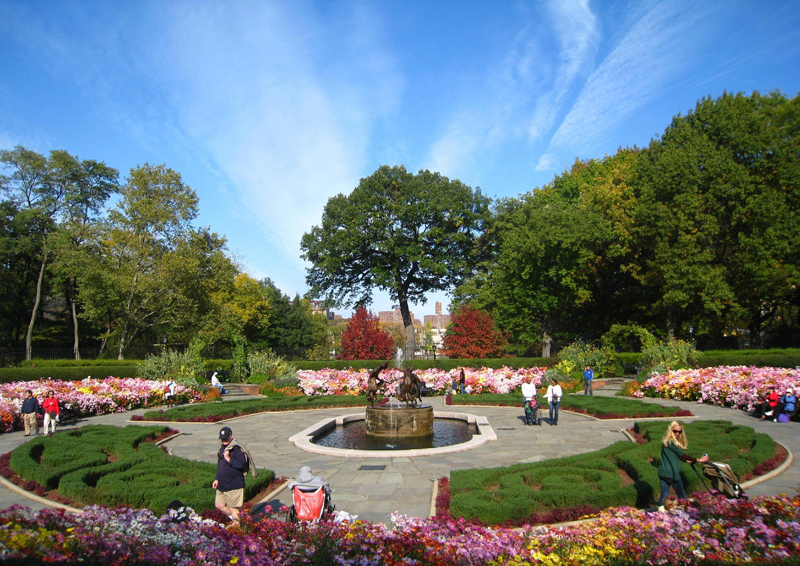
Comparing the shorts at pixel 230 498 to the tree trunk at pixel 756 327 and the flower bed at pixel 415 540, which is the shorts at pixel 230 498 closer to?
the flower bed at pixel 415 540

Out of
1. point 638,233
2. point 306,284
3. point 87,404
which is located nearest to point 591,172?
point 638,233

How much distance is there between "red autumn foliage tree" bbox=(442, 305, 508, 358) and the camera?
31.3 meters

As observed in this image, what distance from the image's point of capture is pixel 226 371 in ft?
104

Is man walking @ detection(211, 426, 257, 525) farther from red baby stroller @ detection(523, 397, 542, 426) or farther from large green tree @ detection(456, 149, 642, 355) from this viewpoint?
large green tree @ detection(456, 149, 642, 355)

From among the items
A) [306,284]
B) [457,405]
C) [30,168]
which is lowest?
[457,405]

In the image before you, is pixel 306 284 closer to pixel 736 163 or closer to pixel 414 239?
pixel 414 239

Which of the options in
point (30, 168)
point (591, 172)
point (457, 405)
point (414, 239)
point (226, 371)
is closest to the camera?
point (457, 405)

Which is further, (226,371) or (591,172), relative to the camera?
(591,172)

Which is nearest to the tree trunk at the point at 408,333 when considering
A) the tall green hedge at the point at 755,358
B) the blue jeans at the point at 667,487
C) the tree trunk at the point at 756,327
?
the tall green hedge at the point at 755,358

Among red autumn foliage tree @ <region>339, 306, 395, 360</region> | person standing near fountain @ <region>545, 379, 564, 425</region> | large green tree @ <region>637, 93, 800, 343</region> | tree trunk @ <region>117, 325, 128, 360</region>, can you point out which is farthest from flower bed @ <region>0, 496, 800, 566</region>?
tree trunk @ <region>117, 325, 128, 360</region>

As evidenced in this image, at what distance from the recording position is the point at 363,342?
3338cm

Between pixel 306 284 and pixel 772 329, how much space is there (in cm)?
3357

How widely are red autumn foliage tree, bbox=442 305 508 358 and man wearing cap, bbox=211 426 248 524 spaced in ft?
83.7

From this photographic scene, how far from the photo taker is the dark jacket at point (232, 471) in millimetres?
→ 6387
